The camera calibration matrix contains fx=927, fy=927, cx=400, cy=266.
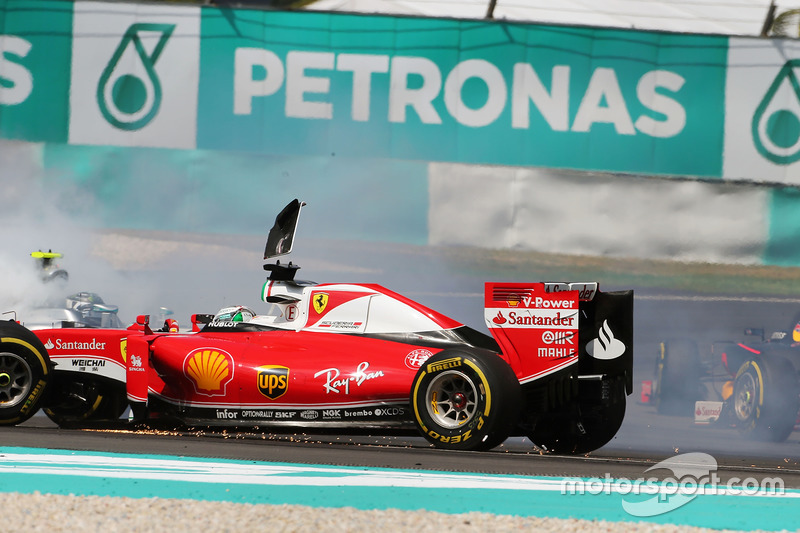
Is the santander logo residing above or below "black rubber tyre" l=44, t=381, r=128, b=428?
above

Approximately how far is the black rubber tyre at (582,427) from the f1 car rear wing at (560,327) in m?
0.23

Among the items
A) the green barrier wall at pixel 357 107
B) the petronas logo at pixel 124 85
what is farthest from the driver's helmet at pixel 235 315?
the petronas logo at pixel 124 85

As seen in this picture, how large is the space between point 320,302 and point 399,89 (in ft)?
29.1

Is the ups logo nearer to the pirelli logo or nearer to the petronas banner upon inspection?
the pirelli logo

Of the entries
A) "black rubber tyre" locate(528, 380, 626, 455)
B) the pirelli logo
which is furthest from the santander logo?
"black rubber tyre" locate(528, 380, 626, 455)

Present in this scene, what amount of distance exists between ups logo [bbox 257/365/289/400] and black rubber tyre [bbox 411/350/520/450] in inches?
47.8

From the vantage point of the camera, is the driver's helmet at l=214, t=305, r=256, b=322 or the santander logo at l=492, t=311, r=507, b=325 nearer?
the santander logo at l=492, t=311, r=507, b=325

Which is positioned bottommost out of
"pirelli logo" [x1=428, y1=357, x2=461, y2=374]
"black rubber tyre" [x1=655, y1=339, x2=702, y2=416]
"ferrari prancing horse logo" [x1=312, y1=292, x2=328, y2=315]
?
"black rubber tyre" [x1=655, y1=339, x2=702, y2=416]

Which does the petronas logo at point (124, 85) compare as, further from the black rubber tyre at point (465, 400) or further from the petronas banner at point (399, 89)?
the black rubber tyre at point (465, 400)

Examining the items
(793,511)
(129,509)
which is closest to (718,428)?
(793,511)

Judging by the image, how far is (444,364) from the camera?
7.08m

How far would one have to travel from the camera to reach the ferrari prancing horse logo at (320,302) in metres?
8.25

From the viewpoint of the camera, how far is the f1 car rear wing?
292 inches

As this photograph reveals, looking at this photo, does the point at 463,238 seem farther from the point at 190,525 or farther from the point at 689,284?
the point at 190,525
